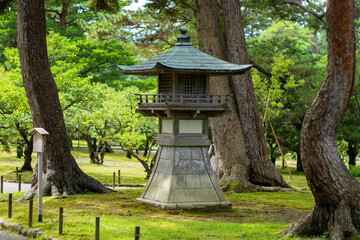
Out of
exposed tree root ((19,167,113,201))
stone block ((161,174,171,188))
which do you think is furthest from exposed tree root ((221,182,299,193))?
stone block ((161,174,171,188))

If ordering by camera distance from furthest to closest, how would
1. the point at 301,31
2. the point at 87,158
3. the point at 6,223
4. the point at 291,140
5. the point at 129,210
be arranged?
the point at 301,31, the point at 87,158, the point at 291,140, the point at 129,210, the point at 6,223

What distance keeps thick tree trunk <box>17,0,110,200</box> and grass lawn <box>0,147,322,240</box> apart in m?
0.96

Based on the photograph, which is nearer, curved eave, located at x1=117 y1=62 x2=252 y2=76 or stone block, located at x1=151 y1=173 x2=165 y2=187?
curved eave, located at x1=117 y1=62 x2=252 y2=76

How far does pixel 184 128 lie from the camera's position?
47.4ft

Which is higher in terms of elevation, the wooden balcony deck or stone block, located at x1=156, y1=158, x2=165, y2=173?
the wooden balcony deck

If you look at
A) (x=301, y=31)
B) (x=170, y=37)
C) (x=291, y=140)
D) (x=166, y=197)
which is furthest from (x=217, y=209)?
(x=301, y=31)

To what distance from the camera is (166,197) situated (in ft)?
46.1

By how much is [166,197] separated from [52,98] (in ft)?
18.5

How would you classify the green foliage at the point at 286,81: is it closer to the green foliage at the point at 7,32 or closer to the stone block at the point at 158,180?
the stone block at the point at 158,180

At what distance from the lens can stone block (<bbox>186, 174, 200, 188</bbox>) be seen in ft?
46.7

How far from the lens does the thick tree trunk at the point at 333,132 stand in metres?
9.18

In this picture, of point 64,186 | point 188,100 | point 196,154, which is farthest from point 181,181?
point 64,186

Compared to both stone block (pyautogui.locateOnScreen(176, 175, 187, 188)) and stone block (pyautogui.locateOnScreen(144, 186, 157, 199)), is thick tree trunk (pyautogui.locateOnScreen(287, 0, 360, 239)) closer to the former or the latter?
stone block (pyautogui.locateOnScreen(176, 175, 187, 188))

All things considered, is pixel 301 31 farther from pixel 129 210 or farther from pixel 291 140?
pixel 129 210
